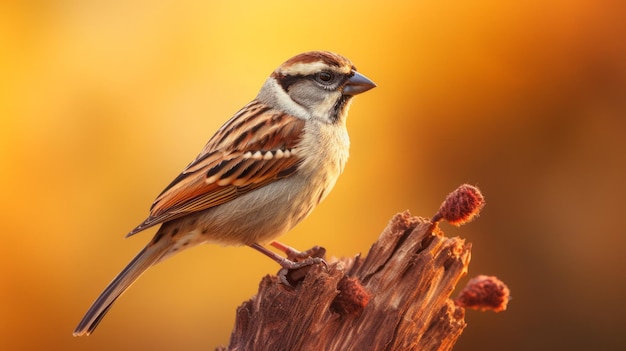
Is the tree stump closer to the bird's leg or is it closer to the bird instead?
the bird's leg

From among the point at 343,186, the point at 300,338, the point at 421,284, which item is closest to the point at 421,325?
the point at 421,284

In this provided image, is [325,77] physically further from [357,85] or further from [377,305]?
[377,305]

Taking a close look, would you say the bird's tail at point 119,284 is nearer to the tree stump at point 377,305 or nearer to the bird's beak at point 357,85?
the tree stump at point 377,305

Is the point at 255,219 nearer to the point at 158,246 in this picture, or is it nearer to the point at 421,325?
Result: the point at 158,246

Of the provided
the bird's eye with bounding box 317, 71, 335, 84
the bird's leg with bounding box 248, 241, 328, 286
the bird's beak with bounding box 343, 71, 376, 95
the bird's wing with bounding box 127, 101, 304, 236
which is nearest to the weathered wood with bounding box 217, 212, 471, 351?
the bird's leg with bounding box 248, 241, 328, 286

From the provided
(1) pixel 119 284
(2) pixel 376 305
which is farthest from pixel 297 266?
(1) pixel 119 284

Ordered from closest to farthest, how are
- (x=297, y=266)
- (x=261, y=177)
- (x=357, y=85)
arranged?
(x=297, y=266)
(x=261, y=177)
(x=357, y=85)

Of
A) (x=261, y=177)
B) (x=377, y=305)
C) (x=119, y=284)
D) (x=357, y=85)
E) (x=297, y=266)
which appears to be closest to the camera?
(x=377, y=305)
